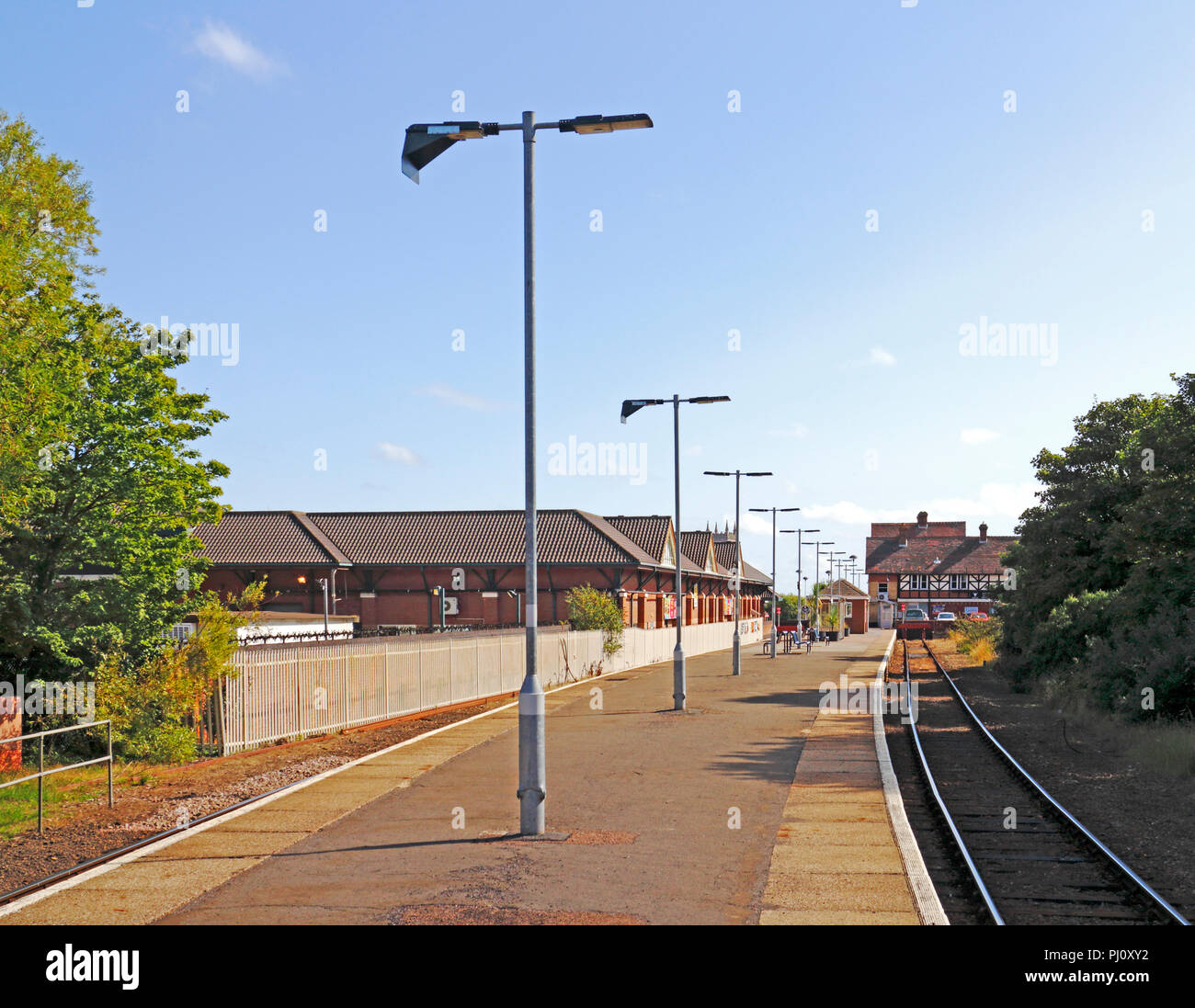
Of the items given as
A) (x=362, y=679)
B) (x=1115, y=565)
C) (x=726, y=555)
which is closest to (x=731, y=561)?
(x=726, y=555)

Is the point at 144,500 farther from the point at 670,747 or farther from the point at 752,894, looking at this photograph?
the point at 752,894

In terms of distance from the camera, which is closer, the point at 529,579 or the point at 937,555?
the point at 529,579

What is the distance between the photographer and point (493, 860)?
1040 cm

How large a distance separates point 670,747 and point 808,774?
10.9 ft

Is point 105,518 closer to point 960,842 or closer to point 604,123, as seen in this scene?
point 604,123

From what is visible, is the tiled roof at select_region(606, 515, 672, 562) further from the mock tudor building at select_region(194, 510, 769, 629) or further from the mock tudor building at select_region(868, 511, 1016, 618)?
the mock tudor building at select_region(868, 511, 1016, 618)

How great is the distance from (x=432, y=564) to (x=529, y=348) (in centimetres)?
4567

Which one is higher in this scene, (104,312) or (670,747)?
(104,312)

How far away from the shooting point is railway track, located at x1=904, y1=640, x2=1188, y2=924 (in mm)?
9758

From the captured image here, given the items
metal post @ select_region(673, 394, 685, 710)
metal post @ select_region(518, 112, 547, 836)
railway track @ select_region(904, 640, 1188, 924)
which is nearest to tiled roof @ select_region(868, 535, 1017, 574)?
metal post @ select_region(673, 394, 685, 710)

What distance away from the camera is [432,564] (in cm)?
5706

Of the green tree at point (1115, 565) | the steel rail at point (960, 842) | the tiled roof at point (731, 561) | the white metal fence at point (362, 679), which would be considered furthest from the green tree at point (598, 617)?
the tiled roof at point (731, 561)

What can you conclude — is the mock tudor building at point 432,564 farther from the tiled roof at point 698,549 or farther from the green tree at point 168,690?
the green tree at point 168,690
